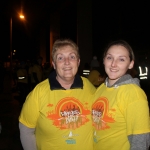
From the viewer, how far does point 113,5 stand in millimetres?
14375

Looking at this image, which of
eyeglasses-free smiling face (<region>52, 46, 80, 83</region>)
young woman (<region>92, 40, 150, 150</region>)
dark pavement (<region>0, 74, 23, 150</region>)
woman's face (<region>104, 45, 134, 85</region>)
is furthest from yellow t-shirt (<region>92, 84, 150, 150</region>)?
dark pavement (<region>0, 74, 23, 150</region>)

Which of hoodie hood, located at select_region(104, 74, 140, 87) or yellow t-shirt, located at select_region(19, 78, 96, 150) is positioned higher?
hoodie hood, located at select_region(104, 74, 140, 87)

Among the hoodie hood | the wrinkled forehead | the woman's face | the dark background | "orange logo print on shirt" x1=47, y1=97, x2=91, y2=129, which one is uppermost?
the dark background

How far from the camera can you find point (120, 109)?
2.13 m

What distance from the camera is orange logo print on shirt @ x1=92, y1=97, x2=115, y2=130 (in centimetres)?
221

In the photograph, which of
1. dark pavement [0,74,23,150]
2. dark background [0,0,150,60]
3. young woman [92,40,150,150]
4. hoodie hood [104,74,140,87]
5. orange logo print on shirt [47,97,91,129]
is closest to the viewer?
young woman [92,40,150,150]

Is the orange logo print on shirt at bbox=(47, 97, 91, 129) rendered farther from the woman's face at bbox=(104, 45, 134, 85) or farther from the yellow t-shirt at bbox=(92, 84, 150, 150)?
the woman's face at bbox=(104, 45, 134, 85)

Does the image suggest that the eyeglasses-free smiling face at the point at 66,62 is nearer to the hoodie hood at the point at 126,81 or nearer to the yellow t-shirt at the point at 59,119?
the yellow t-shirt at the point at 59,119

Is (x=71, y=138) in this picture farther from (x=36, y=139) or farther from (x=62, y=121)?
(x=36, y=139)

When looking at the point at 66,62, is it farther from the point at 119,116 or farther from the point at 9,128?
the point at 9,128

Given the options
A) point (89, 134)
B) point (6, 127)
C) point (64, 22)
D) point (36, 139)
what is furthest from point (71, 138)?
point (64, 22)

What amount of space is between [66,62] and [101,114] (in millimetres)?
637

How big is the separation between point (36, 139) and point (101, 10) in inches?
605

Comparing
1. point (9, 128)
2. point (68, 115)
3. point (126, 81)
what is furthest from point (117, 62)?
point (9, 128)
